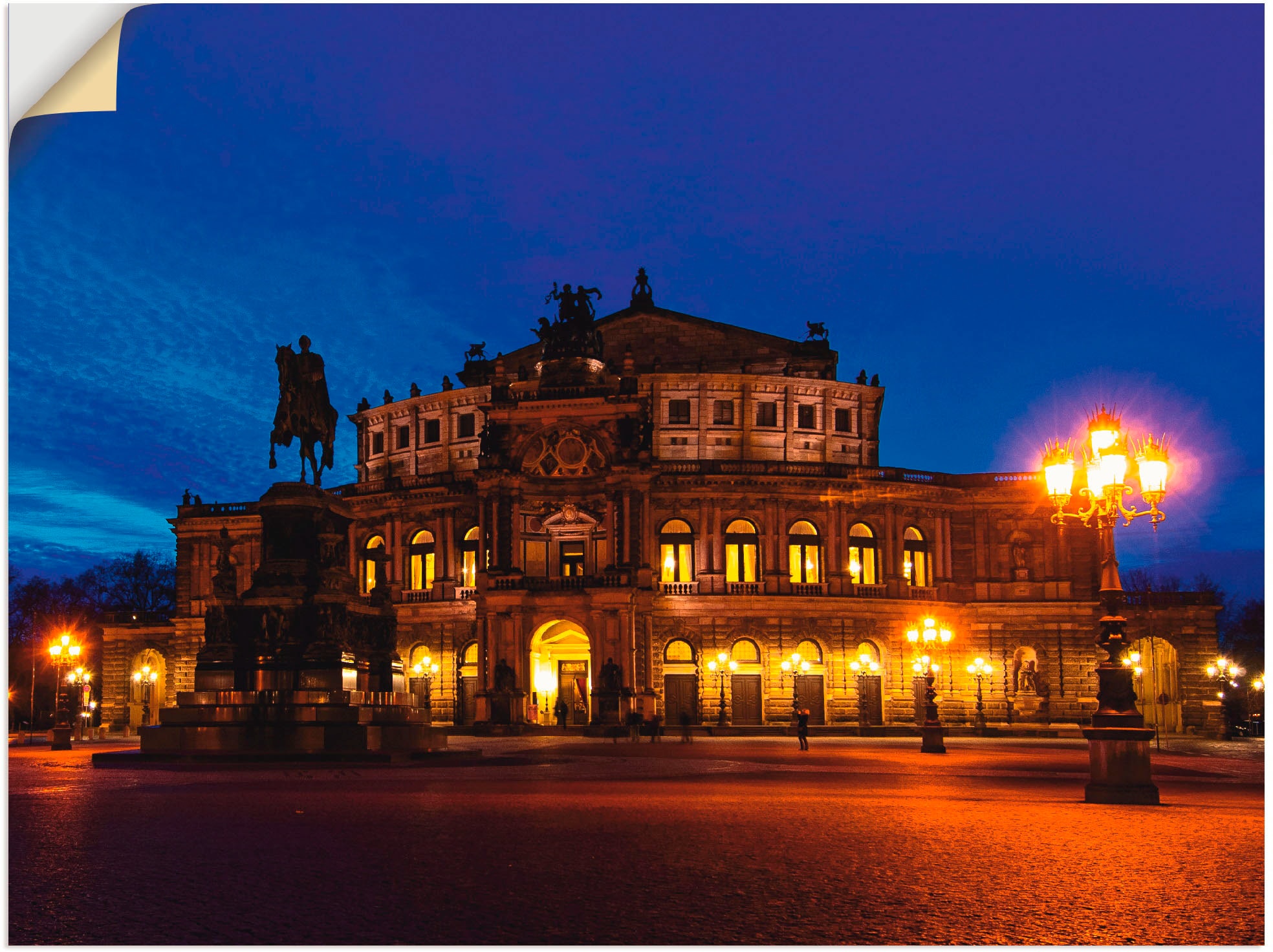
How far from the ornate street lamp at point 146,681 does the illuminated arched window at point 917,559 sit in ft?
155

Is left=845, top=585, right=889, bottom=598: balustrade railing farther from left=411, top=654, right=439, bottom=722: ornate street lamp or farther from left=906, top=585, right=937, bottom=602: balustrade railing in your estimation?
left=411, top=654, right=439, bottom=722: ornate street lamp

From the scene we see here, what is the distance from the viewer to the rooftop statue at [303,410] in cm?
2614

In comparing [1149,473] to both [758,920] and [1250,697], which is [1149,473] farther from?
[1250,697]

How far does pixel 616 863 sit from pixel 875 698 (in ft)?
186

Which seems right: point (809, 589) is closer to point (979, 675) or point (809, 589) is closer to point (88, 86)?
point (979, 675)

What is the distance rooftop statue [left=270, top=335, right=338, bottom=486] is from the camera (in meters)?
26.1

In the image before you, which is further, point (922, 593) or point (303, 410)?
point (922, 593)

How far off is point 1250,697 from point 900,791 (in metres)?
79.0

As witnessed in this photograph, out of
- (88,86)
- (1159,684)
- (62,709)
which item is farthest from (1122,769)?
(1159,684)

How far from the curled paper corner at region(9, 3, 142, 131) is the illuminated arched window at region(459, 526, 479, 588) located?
191 feet

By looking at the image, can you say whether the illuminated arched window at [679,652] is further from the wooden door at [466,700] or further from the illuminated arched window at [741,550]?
the wooden door at [466,700]

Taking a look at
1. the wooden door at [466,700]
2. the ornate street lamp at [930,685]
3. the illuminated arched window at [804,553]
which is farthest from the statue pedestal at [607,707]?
the illuminated arched window at [804,553]

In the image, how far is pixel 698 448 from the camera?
7100 cm

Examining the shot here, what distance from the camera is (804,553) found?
6644 centimetres
